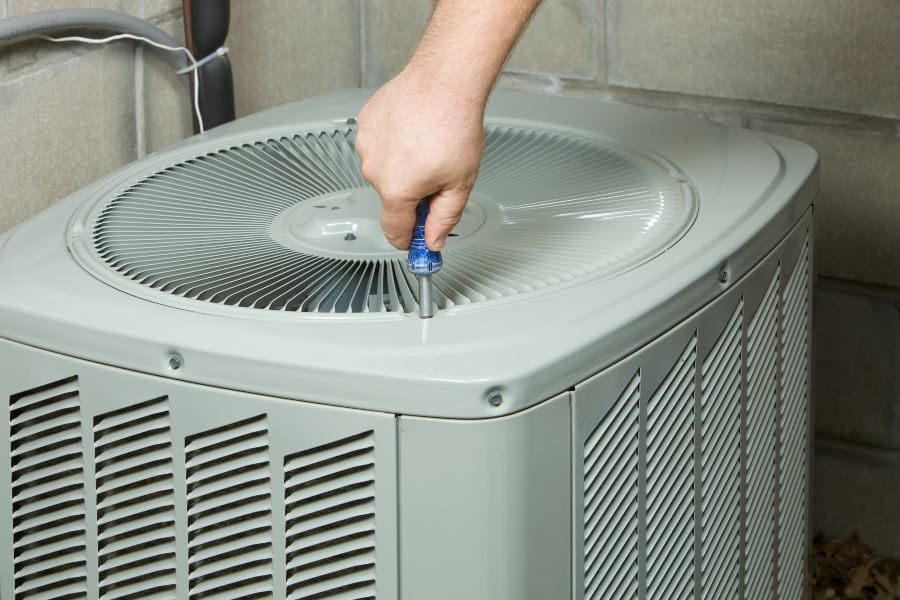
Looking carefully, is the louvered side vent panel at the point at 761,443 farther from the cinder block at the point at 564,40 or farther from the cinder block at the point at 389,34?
the cinder block at the point at 389,34

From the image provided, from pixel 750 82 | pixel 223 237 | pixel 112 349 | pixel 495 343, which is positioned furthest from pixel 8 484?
pixel 750 82

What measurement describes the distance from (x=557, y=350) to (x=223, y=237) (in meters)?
0.38

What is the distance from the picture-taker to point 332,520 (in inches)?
33.5

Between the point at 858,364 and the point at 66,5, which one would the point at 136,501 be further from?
the point at 858,364

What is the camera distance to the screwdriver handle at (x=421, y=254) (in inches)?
35.4

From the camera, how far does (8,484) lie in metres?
0.96

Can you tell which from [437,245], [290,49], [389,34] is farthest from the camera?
[389,34]

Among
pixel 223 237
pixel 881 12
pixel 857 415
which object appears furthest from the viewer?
pixel 857 415

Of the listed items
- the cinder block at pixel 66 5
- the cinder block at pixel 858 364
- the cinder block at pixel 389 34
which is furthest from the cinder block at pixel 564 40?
the cinder block at pixel 66 5

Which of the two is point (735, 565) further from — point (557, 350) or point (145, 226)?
point (145, 226)

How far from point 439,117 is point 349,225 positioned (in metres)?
0.23

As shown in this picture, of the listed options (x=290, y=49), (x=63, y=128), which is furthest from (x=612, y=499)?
(x=290, y=49)

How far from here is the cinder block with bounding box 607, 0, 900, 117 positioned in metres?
1.49

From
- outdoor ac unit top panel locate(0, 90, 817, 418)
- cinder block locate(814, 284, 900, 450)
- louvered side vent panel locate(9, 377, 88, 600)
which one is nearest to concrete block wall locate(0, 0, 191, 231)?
outdoor ac unit top panel locate(0, 90, 817, 418)
